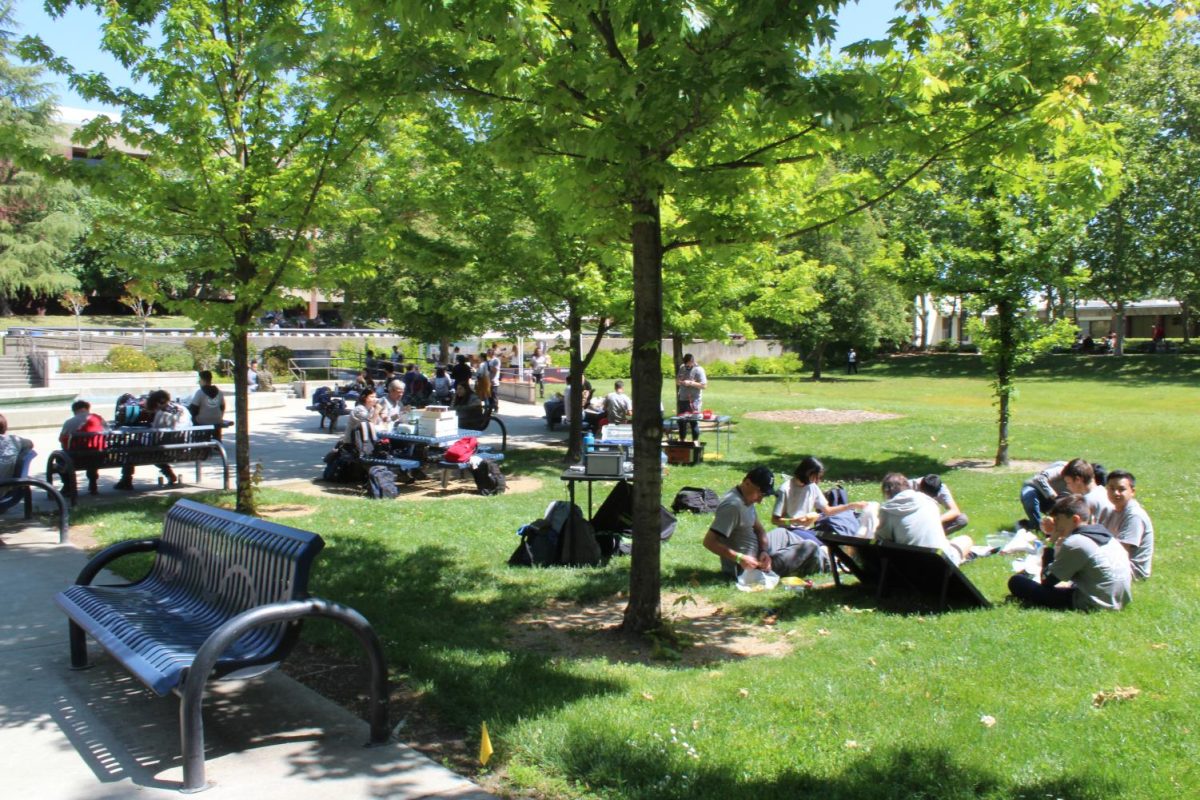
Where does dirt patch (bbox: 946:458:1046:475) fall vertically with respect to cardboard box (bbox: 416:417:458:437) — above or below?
below

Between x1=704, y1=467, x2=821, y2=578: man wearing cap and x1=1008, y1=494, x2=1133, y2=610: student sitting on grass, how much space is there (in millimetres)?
1758

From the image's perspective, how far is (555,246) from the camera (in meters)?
13.7

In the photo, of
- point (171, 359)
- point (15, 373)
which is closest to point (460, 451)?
point (15, 373)

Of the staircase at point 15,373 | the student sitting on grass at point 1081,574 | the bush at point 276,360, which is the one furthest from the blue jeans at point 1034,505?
the bush at point 276,360

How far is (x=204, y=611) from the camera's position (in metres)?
5.32

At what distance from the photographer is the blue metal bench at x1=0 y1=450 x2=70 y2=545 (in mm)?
8719

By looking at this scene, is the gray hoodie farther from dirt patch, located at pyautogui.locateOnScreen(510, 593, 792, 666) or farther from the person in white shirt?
the person in white shirt

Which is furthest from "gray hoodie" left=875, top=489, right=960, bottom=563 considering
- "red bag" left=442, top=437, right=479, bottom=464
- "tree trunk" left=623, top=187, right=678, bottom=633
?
"red bag" left=442, top=437, right=479, bottom=464

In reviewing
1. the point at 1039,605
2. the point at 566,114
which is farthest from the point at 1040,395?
the point at 566,114

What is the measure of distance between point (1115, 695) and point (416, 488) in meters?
9.34

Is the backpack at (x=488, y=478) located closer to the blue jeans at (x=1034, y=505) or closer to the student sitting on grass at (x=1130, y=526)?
the blue jeans at (x=1034, y=505)

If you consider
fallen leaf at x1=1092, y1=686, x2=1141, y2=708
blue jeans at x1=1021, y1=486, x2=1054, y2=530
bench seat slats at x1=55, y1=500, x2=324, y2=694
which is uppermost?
bench seat slats at x1=55, y1=500, x2=324, y2=694

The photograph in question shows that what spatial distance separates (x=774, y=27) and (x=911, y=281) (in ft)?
34.0

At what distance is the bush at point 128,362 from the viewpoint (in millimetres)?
29906
